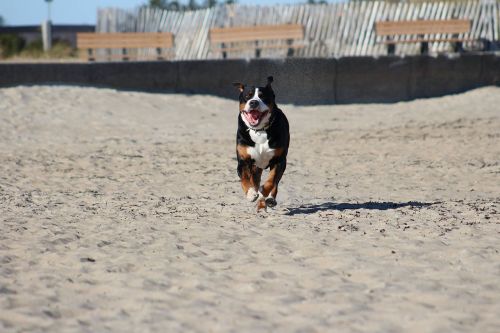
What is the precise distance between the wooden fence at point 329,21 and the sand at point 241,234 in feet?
38.4

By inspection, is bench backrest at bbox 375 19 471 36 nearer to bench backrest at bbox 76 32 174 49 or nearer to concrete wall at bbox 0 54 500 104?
concrete wall at bbox 0 54 500 104

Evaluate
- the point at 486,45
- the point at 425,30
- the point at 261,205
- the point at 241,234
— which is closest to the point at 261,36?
the point at 425,30

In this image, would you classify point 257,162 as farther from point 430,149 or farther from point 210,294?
point 430,149

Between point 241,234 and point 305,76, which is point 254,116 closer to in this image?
point 241,234

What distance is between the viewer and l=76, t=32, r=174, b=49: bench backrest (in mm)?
28328

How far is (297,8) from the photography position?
100 ft

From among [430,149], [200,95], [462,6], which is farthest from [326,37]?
[430,149]

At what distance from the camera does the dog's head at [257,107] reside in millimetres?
8906

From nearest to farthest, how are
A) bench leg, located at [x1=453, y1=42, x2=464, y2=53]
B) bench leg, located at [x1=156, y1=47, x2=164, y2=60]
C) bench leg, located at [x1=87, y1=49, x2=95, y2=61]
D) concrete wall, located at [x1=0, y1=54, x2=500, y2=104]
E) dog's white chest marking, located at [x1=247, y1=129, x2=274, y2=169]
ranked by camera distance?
1. dog's white chest marking, located at [x1=247, y1=129, x2=274, y2=169]
2. concrete wall, located at [x1=0, y1=54, x2=500, y2=104]
3. bench leg, located at [x1=453, y1=42, x2=464, y2=53]
4. bench leg, located at [x1=87, y1=49, x2=95, y2=61]
5. bench leg, located at [x1=156, y1=47, x2=164, y2=60]

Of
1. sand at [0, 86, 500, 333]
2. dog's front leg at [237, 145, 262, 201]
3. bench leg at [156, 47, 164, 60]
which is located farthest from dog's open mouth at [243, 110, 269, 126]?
bench leg at [156, 47, 164, 60]

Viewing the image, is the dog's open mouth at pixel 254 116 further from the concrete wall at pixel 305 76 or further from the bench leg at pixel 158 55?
the bench leg at pixel 158 55

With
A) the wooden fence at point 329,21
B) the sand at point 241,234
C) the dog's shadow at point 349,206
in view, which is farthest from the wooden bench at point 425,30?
the dog's shadow at point 349,206

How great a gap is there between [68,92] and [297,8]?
40.1 ft

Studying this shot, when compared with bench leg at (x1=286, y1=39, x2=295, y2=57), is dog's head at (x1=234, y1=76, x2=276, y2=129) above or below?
above
